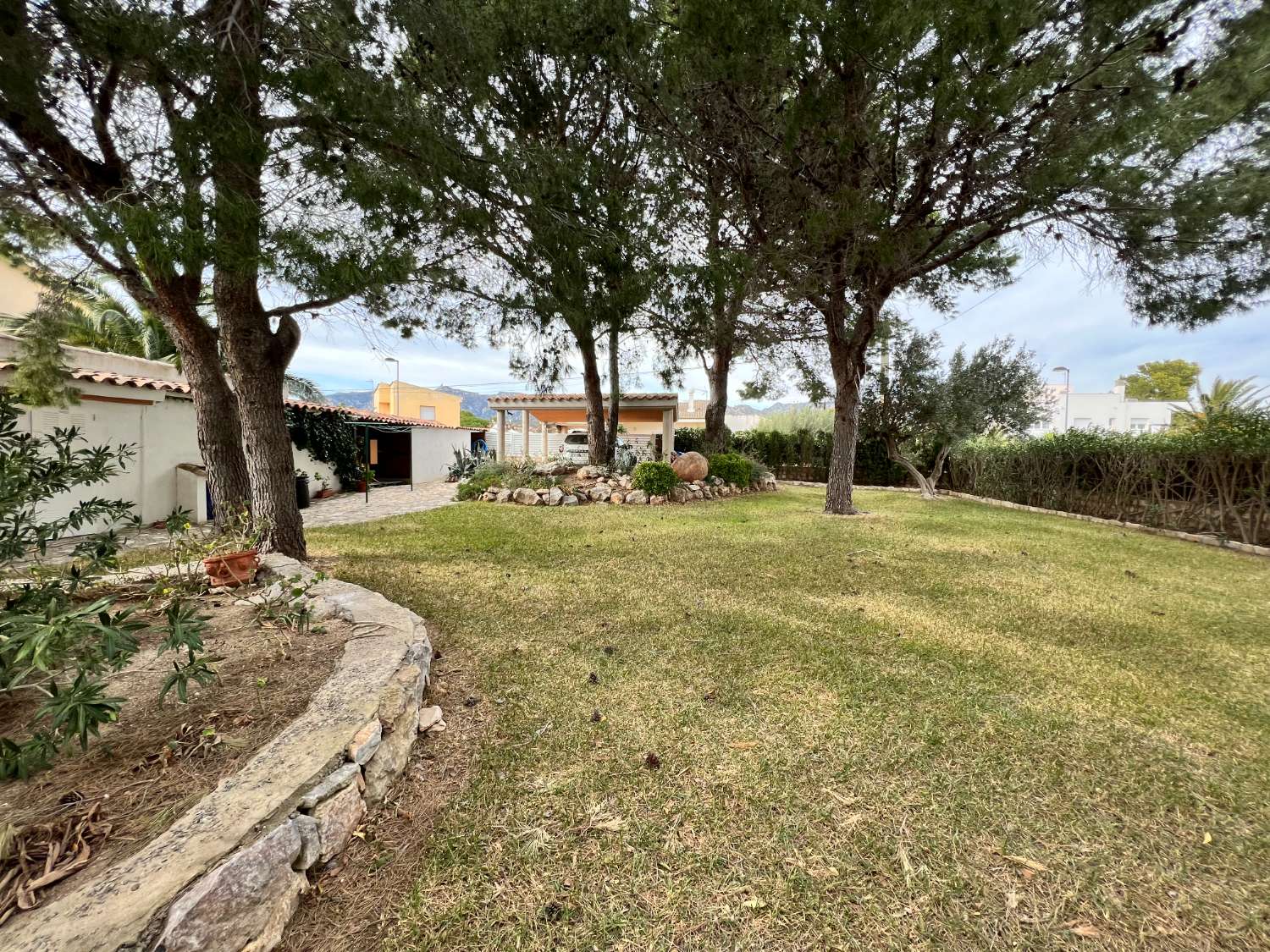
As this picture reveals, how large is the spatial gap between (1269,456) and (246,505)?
1338cm

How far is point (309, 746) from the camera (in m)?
1.79

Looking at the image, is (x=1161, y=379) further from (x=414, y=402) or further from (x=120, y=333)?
(x=414, y=402)

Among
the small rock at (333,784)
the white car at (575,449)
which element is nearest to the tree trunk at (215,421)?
the small rock at (333,784)

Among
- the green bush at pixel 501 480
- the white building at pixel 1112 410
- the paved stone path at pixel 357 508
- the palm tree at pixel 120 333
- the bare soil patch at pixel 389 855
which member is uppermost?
the white building at pixel 1112 410

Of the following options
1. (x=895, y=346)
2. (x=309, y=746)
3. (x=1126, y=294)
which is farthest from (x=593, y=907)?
(x=895, y=346)

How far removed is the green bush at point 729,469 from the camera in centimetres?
1308

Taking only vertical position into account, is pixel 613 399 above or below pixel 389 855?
above

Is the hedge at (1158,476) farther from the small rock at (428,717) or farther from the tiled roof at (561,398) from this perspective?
the small rock at (428,717)

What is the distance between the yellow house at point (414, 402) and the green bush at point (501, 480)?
27.6 m

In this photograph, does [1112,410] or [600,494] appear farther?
[1112,410]

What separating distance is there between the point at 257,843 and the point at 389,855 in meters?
0.46

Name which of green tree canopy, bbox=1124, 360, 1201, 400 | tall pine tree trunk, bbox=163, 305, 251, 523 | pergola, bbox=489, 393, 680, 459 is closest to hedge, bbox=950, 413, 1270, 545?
pergola, bbox=489, 393, 680, 459

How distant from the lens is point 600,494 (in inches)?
443

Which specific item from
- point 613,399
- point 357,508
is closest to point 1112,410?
point 613,399
